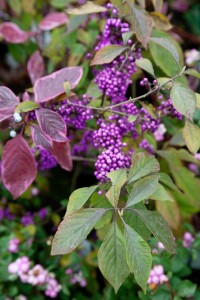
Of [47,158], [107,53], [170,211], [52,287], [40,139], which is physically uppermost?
[107,53]

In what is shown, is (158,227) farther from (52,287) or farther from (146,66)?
(52,287)

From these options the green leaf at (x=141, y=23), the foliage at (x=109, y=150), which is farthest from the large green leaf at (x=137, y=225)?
the green leaf at (x=141, y=23)

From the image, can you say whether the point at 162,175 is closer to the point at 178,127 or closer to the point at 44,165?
the point at 44,165

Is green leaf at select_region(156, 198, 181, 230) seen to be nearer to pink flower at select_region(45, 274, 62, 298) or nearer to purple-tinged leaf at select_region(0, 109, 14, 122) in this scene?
pink flower at select_region(45, 274, 62, 298)

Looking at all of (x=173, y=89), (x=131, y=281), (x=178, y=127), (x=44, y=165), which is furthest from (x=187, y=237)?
(x=173, y=89)

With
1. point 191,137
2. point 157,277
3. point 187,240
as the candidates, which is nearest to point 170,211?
point 187,240

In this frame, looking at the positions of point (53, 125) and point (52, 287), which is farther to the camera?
point (52, 287)
